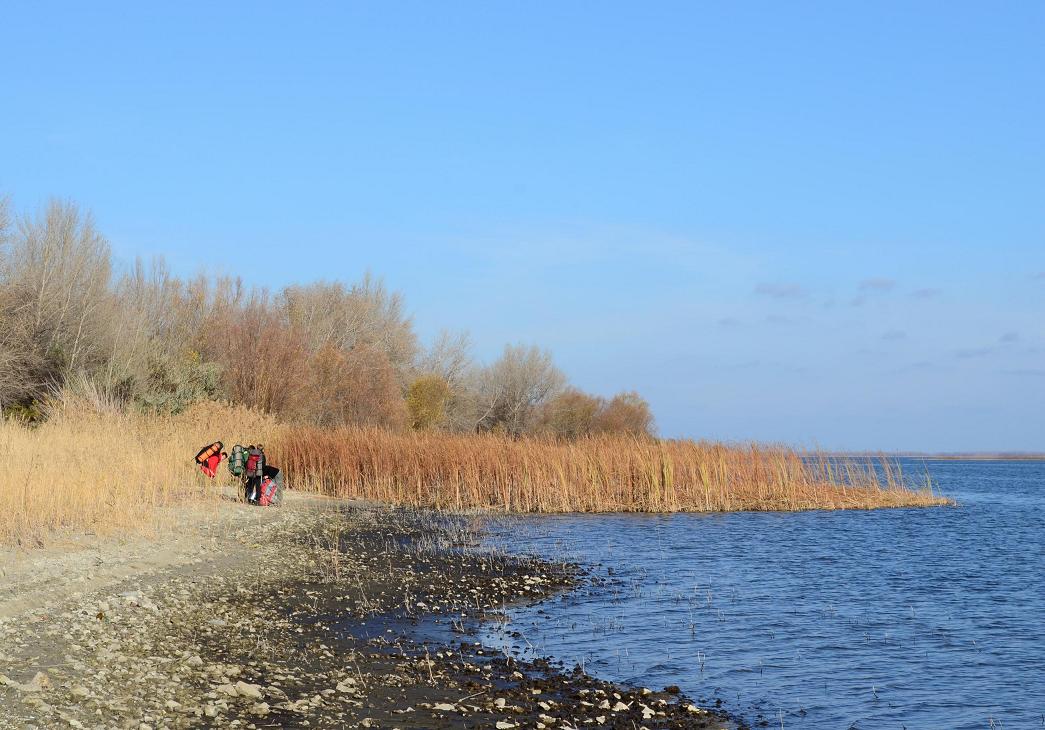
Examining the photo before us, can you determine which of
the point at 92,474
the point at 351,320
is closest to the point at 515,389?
the point at 351,320

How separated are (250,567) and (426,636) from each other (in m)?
4.08

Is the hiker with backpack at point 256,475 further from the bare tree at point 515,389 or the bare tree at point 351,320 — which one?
the bare tree at point 515,389

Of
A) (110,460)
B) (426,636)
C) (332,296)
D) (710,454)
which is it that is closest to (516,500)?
(710,454)

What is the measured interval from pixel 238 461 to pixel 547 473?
889cm

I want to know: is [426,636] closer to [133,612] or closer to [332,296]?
[133,612]

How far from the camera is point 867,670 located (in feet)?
32.5

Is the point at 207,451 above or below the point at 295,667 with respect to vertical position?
above

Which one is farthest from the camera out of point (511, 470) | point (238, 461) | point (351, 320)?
point (351, 320)

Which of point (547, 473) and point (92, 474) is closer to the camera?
point (92, 474)

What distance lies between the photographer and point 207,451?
20.5 m

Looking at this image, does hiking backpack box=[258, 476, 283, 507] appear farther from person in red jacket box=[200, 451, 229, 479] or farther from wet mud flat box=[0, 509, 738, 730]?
wet mud flat box=[0, 509, 738, 730]

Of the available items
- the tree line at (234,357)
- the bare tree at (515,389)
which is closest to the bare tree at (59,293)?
the tree line at (234,357)

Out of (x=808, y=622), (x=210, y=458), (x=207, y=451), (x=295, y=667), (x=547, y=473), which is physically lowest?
(x=808, y=622)

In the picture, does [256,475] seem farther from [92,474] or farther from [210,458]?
[92,474]
